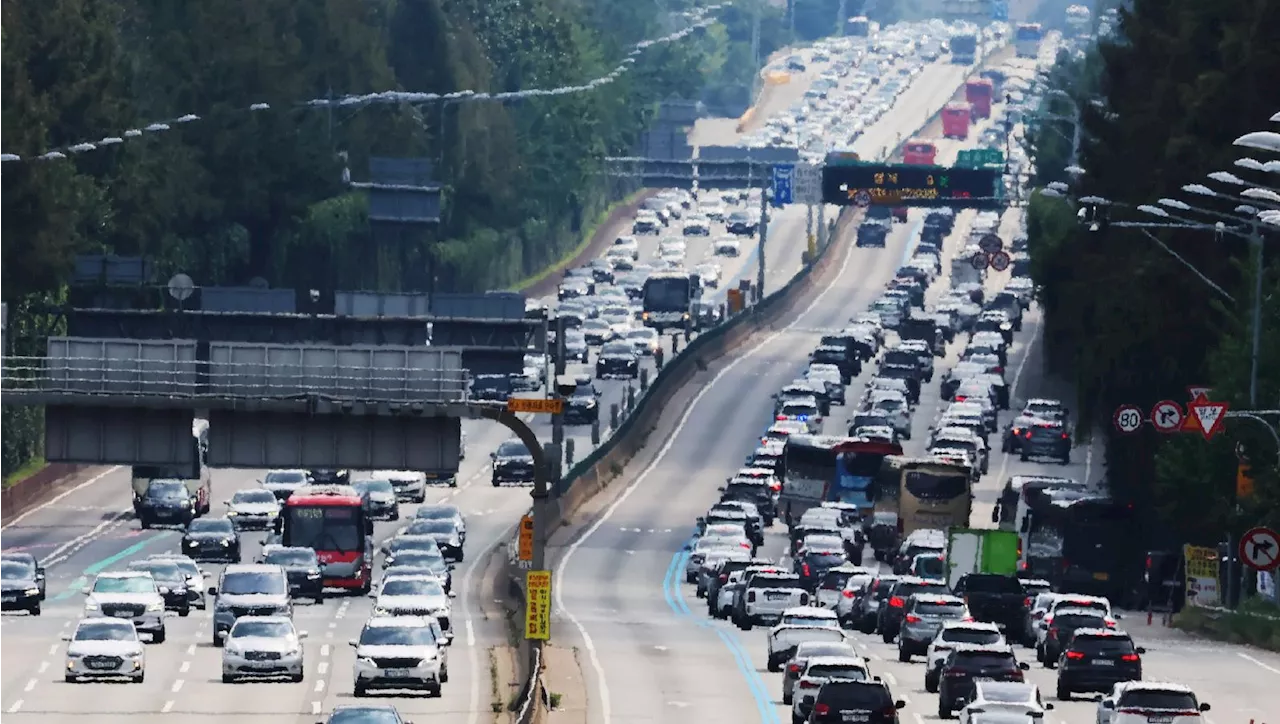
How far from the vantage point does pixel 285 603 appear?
78.1m

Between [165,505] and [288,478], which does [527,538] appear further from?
[288,478]

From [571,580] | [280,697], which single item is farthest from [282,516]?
[280,697]

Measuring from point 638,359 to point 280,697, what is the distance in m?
96.7

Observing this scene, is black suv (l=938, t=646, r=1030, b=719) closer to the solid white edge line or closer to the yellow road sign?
the solid white edge line

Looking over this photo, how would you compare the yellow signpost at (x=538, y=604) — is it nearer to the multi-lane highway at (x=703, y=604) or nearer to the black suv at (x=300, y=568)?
the multi-lane highway at (x=703, y=604)

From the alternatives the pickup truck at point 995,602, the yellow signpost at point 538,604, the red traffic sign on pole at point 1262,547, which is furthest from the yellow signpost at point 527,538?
the pickup truck at point 995,602

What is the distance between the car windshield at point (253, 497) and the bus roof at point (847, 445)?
1808 cm

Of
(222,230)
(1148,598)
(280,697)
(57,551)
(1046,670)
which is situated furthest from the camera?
(222,230)

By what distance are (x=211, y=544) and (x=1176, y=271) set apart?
3026cm

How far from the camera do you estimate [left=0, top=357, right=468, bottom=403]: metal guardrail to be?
7519 cm

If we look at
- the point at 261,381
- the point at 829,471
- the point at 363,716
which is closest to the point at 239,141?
the point at 829,471

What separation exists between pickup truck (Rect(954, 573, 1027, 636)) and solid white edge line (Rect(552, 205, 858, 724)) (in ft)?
29.5

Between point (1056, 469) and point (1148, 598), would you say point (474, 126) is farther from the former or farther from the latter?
point (1148, 598)

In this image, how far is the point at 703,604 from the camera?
95.9 m
